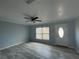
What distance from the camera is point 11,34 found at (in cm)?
729

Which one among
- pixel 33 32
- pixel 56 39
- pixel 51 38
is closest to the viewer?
pixel 56 39

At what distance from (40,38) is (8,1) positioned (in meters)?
7.20

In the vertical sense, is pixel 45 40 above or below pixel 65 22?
below

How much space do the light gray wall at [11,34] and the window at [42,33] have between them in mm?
1543

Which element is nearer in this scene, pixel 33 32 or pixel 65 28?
pixel 65 28

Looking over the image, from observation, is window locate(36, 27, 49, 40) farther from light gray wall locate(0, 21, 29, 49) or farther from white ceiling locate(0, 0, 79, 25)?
white ceiling locate(0, 0, 79, 25)

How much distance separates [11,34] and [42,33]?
3576 millimetres

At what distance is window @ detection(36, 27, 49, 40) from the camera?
8.69 metres

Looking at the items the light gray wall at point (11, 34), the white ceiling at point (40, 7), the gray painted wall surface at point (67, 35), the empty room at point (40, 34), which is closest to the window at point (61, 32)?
the empty room at point (40, 34)

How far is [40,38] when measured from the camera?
30.6 ft

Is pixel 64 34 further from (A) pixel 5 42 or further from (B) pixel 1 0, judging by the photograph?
(B) pixel 1 0

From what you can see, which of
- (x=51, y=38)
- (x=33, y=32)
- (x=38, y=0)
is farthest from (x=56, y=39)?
(x=38, y=0)

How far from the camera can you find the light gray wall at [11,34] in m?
6.25

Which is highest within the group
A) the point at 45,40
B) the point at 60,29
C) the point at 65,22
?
the point at 65,22
